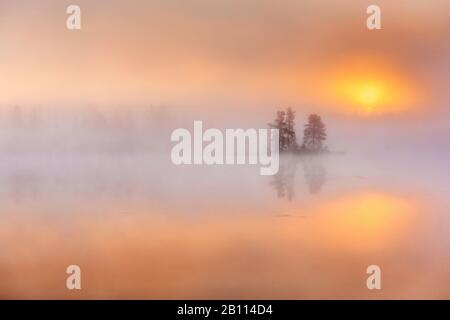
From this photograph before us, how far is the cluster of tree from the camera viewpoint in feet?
6.35

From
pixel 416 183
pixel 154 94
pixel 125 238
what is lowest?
pixel 125 238

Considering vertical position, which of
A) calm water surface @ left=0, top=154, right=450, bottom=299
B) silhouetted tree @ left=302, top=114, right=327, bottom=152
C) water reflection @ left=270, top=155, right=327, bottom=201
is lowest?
calm water surface @ left=0, top=154, right=450, bottom=299

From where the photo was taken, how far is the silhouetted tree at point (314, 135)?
194 cm

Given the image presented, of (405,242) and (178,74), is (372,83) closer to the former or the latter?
(405,242)

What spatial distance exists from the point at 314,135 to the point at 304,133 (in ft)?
0.16

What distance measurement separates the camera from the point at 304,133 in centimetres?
193

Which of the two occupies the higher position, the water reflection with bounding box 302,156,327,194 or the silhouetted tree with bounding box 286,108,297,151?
the silhouetted tree with bounding box 286,108,297,151

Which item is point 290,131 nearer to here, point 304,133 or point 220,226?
point 304,133

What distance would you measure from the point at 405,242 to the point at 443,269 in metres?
0.17

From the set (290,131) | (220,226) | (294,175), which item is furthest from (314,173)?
(220,226)

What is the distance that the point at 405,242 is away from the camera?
6.19ft

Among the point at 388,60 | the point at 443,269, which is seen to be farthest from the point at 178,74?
the point at 443,269

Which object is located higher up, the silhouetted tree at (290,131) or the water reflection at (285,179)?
→ the silhouetted tree at (290,131)
